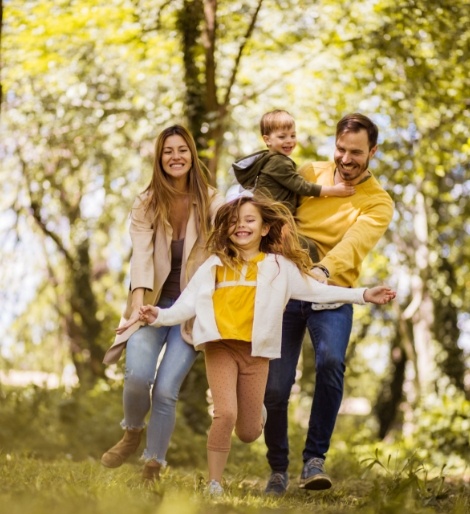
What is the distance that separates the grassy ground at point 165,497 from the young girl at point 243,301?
1.39ft

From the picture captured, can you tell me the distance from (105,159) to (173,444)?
6483 millimetres

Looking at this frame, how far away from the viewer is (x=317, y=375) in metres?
5.72

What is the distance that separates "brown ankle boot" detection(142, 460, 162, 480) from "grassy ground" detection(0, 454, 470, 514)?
69 millimetres

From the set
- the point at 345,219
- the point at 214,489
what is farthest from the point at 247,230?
the point at 214,489

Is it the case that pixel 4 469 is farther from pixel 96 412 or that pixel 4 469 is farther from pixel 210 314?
pixel 96 412

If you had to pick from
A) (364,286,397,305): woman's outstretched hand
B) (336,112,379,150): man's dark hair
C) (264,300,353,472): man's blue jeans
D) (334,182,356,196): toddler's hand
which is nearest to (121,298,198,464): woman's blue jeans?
(264,300,353,472): man's blue jeans

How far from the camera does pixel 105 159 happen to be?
599 inches

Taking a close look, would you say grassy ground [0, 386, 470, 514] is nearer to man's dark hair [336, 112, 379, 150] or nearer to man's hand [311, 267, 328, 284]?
man's hand [311, 267, 328, 284]

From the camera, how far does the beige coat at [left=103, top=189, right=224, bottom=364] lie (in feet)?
19.2

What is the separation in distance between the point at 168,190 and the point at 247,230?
2.29ft

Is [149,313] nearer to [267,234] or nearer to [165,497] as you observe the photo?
[267,234]

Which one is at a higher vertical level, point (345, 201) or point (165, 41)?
point (165, 41)

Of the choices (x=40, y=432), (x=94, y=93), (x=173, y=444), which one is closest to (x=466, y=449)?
(x=173, y=444)

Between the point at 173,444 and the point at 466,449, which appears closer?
the point at 173,444
